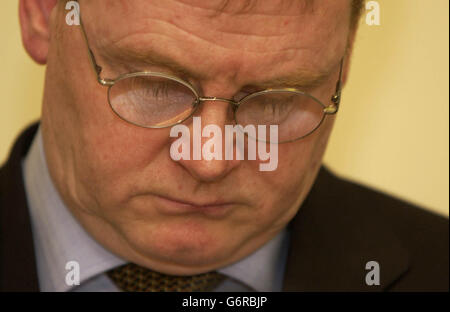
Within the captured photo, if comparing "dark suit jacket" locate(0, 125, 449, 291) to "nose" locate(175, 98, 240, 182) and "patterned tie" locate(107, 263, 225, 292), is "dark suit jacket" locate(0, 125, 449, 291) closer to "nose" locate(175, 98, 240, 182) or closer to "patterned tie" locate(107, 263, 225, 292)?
"patterned tie" locate(107, 263, 225, 292)

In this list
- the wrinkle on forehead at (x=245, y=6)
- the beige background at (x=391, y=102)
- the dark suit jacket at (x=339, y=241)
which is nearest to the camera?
the wrinkle on forehead at (x=245, y=6)

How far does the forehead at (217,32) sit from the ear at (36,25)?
20 centimetres

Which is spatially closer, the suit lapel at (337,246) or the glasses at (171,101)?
the glasses at (171,101)

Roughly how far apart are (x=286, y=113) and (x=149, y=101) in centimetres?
26

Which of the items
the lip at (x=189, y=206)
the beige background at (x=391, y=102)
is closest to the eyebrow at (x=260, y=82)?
the lip at (x=189, y=206)

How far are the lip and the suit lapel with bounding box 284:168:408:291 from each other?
0.34 meters

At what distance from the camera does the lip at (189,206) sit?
1325 millimetres

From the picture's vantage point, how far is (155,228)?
137cm

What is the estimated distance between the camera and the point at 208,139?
4.07 feet

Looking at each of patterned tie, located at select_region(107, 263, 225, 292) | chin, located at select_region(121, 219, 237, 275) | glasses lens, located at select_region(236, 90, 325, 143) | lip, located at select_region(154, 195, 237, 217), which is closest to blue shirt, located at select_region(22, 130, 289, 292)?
patterned tie, located at select_region(107, 263, 225, 292)

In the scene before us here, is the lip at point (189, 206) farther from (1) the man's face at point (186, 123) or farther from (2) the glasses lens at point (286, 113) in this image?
(2) the glasses lens at point (286, 113)
